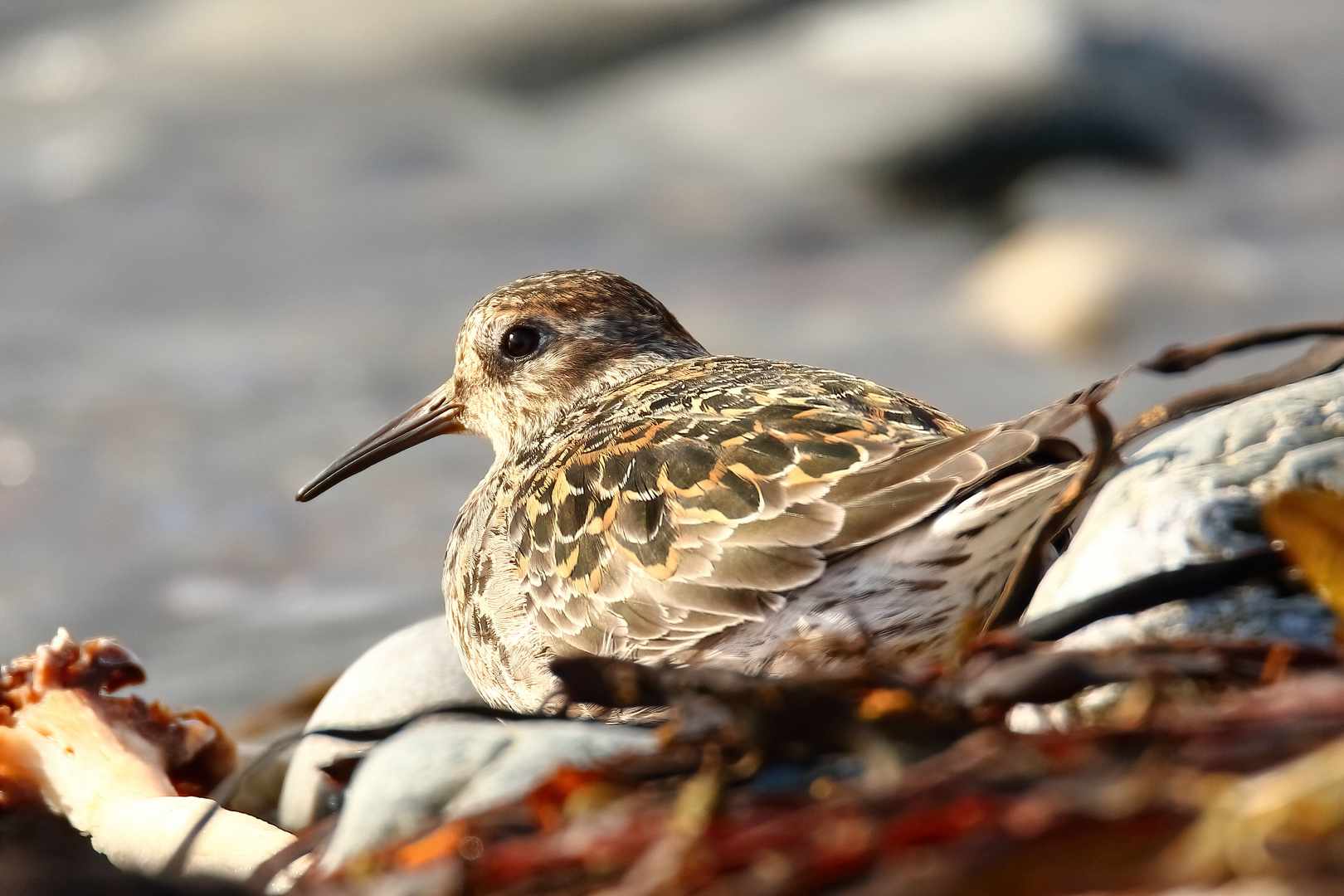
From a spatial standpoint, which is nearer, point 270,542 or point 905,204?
point 270,542

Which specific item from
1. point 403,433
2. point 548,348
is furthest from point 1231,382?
point 403,433

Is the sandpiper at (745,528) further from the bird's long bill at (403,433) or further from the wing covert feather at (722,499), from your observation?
the bird's long bill at (403,433)

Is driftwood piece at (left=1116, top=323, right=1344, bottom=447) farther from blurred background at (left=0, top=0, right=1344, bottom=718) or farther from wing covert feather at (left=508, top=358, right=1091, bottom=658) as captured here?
blurred background at (left=0, top=0, right=1344, bottom=718)

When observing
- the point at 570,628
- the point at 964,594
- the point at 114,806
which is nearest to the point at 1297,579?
the point at 964,594

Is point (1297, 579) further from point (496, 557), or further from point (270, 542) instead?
point (270, 542)

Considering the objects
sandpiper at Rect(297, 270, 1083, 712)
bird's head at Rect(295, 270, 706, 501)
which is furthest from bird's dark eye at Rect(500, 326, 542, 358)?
sandpiper at Rect(297, 270, 1083, 712)

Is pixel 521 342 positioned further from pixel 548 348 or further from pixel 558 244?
pixel 558 244

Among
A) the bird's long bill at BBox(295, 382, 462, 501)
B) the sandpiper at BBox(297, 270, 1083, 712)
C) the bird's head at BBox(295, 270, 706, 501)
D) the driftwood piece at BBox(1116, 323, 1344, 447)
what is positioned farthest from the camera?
the bird's long bill at BBox(295, 382, 462, 501)

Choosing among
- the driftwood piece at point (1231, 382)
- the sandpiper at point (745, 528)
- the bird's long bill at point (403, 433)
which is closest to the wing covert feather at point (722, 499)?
the sandpiper at point (745, 528)

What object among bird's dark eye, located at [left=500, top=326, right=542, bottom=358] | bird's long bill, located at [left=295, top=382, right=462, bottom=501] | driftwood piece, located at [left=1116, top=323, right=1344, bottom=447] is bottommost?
driftwood piece, located at [left=1116, top=323, right=1344, bottom=447]
